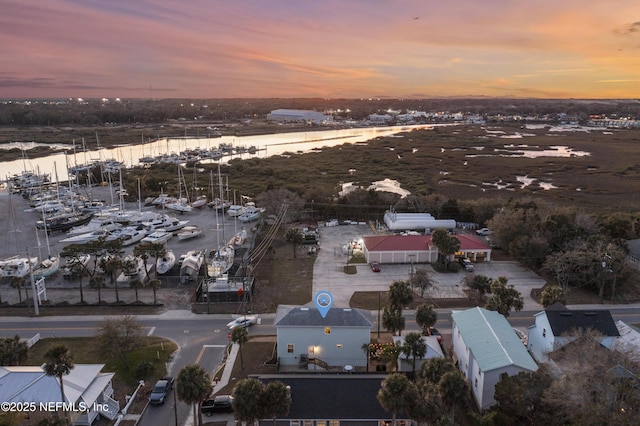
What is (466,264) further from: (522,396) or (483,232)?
(522,396)

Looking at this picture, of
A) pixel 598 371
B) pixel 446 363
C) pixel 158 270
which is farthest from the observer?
pixel 158 270

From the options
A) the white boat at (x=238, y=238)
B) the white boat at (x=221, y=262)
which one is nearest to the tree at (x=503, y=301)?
the white boat at (x=221, y=262)

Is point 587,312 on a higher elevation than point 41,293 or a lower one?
higher

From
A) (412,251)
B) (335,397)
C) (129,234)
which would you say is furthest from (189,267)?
(335,397)

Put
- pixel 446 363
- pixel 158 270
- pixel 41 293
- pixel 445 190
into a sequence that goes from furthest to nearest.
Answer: pixel 445 190
pixel 158 270
pixel 41 293
pixel 446 363

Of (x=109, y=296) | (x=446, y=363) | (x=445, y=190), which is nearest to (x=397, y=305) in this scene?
(x=446, y=363)

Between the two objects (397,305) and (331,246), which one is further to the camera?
(331,246)

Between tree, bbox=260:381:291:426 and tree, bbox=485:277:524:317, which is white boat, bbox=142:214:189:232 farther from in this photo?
tree, bbox=260:381:291:426

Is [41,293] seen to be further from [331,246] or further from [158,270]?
[331,246]
